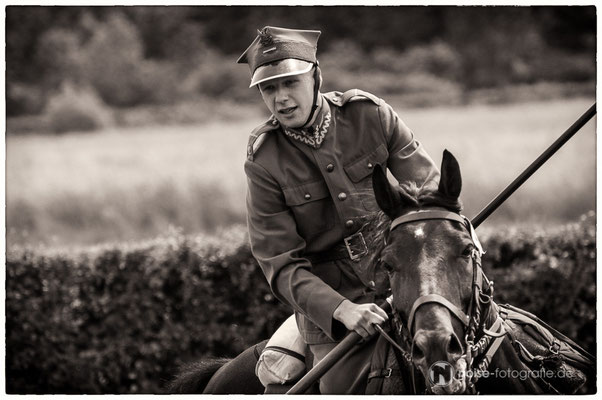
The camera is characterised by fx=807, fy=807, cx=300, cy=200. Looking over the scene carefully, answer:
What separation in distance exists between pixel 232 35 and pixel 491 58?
19.1 ft

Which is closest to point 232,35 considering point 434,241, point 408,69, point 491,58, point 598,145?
point 408,69

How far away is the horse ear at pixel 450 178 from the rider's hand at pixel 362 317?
25.0 inches

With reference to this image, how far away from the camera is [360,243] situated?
424cm

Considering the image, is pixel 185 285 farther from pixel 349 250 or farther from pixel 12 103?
pixel 12 103

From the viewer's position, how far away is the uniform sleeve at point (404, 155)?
4359mm

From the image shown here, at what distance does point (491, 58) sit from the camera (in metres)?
17.7

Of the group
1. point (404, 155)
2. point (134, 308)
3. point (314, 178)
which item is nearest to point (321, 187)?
point (314, 178)

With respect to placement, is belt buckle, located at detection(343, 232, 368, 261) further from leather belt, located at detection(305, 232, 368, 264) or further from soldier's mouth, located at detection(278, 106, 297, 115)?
soldier's mouth, located at detection(278, 106, 297, 115)

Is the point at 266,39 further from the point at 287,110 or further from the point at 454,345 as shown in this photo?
the point at 454,345

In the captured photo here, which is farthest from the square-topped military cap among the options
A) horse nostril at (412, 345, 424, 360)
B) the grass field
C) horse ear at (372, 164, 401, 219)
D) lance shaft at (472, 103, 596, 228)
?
the grass field

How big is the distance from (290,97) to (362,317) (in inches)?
48.1

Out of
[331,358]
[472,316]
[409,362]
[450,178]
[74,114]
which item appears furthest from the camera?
[74,114]

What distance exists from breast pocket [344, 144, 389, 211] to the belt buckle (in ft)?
0.54

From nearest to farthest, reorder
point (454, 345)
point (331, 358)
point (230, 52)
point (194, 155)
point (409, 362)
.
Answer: point (454, 345) → point (409, 362) → point (331, 358) → point (194, 155) → point (230, 52)
